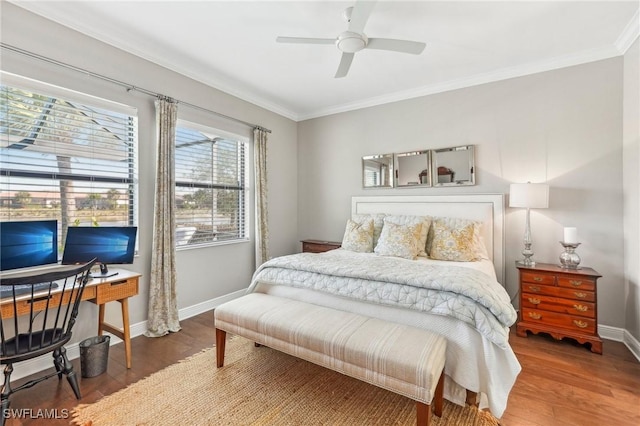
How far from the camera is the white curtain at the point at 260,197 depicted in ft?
13.5

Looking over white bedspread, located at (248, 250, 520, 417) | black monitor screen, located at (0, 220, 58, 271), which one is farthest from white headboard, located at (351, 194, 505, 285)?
black monitor screen, located at (0, 220, 58, 271)

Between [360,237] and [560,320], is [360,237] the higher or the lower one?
the higher one

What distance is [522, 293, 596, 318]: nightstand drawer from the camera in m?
2.62

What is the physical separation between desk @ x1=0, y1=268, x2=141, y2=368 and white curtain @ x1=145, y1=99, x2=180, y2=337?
0.41 metres

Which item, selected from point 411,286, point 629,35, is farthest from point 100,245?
point 629,35

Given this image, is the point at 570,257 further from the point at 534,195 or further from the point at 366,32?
the point at 366,32

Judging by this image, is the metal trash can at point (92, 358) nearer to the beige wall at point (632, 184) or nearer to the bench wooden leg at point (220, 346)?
the bench wooden leg at point (220, 346)

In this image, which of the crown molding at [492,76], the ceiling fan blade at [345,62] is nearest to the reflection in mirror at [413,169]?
the crown molding at [492,76]

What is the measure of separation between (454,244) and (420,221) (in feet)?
1.68

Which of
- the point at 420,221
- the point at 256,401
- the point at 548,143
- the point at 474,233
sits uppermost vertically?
the point at 548,143

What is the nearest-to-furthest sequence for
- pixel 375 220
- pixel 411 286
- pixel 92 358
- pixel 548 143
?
pixel 411 286 < pixel 92 358 < pixel 548 143 < pixel 375 220

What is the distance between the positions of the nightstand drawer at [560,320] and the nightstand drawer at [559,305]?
0.12 ft

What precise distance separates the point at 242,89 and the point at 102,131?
1.76 metres

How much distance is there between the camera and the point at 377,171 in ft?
13.9
